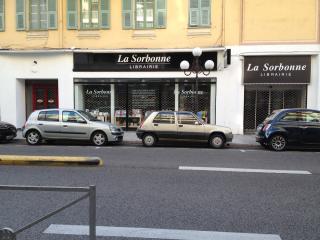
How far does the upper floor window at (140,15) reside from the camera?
17.8 meters

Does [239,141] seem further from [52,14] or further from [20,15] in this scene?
[20,15]

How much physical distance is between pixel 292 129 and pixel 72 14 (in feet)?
39.8

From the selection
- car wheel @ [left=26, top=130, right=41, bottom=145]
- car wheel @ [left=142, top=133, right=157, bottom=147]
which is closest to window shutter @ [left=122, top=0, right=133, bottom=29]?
car wheel @ [left=142, top=133, right=157, bottom=147]

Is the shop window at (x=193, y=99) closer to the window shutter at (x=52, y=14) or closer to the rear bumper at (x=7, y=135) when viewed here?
the window shutter at (x=52, y=14)

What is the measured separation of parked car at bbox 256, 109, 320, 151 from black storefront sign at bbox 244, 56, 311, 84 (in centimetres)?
442

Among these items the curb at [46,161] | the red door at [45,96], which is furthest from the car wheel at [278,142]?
the red door at [45,96]

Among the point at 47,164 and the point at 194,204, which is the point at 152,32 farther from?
the point at 194,204

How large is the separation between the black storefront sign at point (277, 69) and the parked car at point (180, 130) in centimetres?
492

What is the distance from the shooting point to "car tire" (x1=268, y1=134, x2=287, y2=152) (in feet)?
42.4

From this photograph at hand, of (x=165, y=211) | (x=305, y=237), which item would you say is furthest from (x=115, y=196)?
(x=305, y=237)

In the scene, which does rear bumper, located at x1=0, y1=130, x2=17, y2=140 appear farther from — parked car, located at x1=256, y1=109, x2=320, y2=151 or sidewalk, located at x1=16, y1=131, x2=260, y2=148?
parked car, located at x1=256, y1=109, x2=320, y2=151

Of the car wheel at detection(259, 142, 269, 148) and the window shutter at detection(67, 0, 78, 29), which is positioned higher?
the window shutter at detection(67, 0, 78, 29)

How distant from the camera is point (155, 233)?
455 cm

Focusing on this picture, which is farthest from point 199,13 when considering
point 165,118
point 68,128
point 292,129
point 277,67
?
point 68,128
